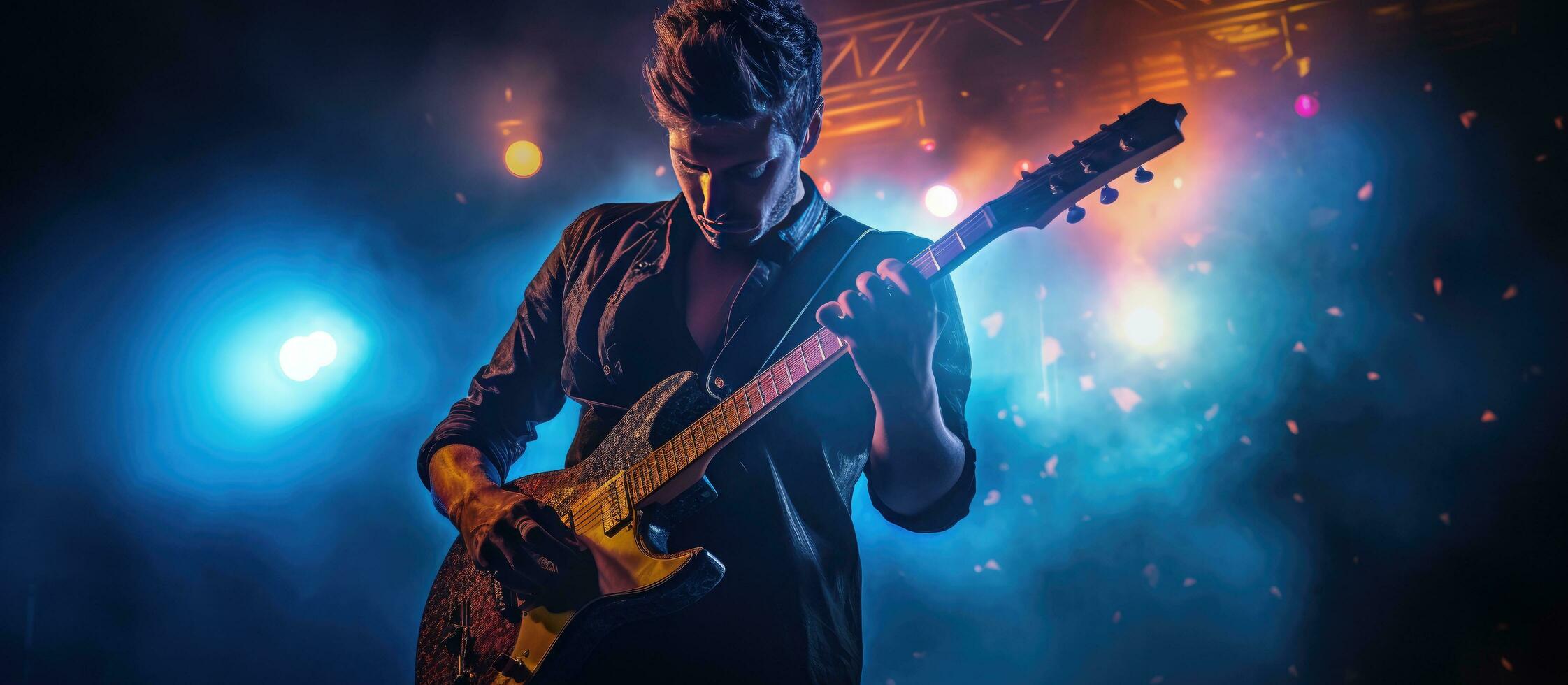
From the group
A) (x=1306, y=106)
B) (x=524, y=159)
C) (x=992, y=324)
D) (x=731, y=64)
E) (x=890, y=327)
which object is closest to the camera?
(x=890, y=327)

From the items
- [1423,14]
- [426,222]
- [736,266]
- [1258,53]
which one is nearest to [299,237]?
[426,222]

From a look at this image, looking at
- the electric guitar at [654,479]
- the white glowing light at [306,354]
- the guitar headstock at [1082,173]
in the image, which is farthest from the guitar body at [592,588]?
the white glowing light at [306,354]

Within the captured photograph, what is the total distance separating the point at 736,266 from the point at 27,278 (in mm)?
4289

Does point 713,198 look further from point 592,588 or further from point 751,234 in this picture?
point 592,588

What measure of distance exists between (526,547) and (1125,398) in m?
3.97

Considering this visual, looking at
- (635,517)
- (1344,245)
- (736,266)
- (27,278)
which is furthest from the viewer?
(1344,245)

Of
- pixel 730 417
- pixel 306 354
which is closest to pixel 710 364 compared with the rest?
pixel 730 417

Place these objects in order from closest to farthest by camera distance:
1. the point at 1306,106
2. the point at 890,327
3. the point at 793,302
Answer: the point at 890,327 → the point at 793,302 → the point at 1306,106

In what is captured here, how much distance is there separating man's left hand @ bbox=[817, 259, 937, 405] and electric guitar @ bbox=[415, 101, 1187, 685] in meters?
0.08

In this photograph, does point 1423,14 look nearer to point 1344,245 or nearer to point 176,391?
point 1344,245

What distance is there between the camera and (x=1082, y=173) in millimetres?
1733

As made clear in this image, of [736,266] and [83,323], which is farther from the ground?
[83,323]

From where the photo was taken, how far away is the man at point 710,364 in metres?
1.59

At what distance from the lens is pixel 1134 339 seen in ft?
15.1
